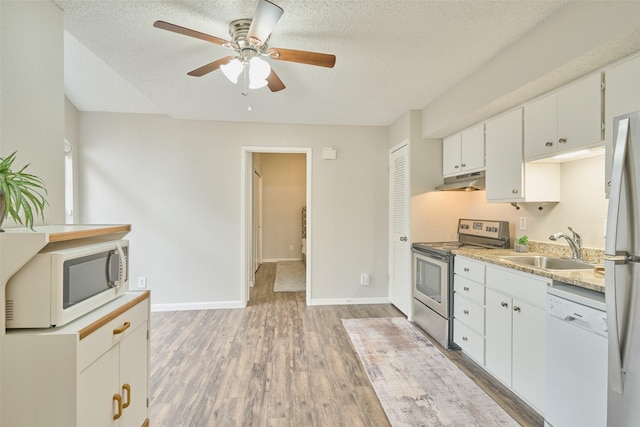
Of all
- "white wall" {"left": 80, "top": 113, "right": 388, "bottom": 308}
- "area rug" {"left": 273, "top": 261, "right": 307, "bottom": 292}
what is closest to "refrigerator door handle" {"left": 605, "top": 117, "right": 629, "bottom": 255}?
"white wall" {"left": 80, "top": 113, "right": 388, "bottom": 308}

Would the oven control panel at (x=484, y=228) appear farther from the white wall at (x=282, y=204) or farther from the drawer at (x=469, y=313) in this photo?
the white wall at (x=282, y=204)

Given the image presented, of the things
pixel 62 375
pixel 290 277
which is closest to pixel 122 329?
pixel 62 375

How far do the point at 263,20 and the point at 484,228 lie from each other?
9.00 ft

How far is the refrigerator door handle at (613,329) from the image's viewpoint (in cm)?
120

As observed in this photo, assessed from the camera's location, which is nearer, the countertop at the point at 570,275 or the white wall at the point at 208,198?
the countertop at the point at 570,275

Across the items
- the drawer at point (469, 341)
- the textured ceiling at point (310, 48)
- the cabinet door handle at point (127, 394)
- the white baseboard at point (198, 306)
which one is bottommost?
the white baseboard at point (198, 306)

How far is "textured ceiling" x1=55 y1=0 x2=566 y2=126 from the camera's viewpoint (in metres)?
1.72

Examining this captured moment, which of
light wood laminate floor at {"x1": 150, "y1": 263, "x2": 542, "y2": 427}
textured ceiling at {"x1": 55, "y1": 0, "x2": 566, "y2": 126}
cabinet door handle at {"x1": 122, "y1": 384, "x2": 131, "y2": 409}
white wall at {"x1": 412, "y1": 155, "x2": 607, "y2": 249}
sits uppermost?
textured ceiling at {"x1": 55, "y1": 0, "x2": 566, "y2": 126}

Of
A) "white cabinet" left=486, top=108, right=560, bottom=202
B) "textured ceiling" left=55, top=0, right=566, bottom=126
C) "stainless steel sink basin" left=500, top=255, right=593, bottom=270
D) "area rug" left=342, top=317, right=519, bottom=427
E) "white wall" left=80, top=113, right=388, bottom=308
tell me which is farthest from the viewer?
"white wall" left=80, top=113, right=388, bottom=308

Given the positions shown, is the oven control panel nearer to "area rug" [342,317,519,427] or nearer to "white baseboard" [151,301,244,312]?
"area rug" [342,317,519,427]

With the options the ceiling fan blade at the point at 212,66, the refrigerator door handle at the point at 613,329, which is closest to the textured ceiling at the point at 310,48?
the ceiling fan blade at the point at 212,66

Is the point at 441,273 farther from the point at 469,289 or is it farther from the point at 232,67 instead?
the point at 232,67

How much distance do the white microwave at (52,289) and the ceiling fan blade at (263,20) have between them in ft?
4.32

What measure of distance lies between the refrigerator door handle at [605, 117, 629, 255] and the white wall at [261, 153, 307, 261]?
20.6 ft
